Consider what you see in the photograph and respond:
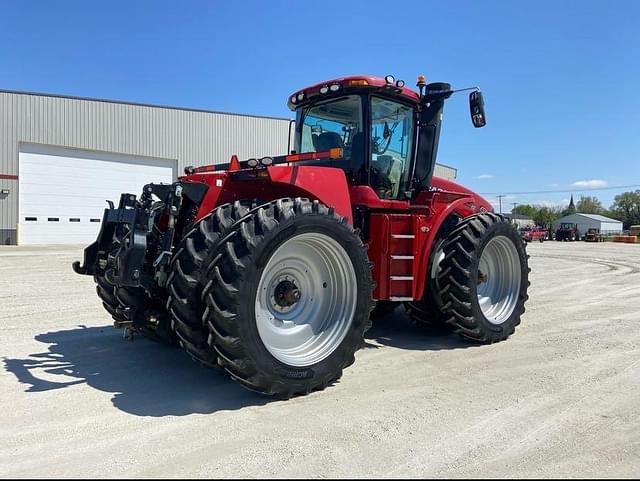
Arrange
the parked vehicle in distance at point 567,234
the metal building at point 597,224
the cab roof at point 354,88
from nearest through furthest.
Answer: the cab roof at point 354,88
the parked vehicle in distance at point 567,234
the metal building at point 597,224

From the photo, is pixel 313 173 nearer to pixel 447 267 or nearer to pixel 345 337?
pixel 345 337

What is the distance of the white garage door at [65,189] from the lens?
24.3m

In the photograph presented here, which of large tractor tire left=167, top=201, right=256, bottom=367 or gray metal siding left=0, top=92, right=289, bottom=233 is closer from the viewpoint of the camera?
large tractor tire left=167, top=201, right=256, bottom=367

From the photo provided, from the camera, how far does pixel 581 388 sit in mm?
4332

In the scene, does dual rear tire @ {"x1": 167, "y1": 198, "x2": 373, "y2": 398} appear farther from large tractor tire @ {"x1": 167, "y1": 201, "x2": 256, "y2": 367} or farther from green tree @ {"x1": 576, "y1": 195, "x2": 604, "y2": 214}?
green tree @ {"x1": 576, "y1": 195, "x2": 604, "y2": 214}

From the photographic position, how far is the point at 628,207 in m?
97.9

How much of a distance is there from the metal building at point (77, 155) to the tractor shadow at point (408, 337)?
2253 centimetres

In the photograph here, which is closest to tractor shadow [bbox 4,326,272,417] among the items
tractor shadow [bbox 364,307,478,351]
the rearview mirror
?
tractor shadow [bbox 364,307,478,351]

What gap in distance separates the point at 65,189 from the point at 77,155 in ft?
6.11

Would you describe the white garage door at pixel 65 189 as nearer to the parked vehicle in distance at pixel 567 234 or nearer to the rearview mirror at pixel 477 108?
the rearview mirror at pixel 477 108

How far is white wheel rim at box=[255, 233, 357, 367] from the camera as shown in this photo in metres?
4.20

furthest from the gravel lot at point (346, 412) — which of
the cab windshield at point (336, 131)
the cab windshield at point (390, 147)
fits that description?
the cab windshield at point (336, 131)

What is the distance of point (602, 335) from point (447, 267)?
7.45 ft

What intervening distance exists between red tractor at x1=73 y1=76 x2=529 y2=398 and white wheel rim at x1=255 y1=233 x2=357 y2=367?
0.04 ft
